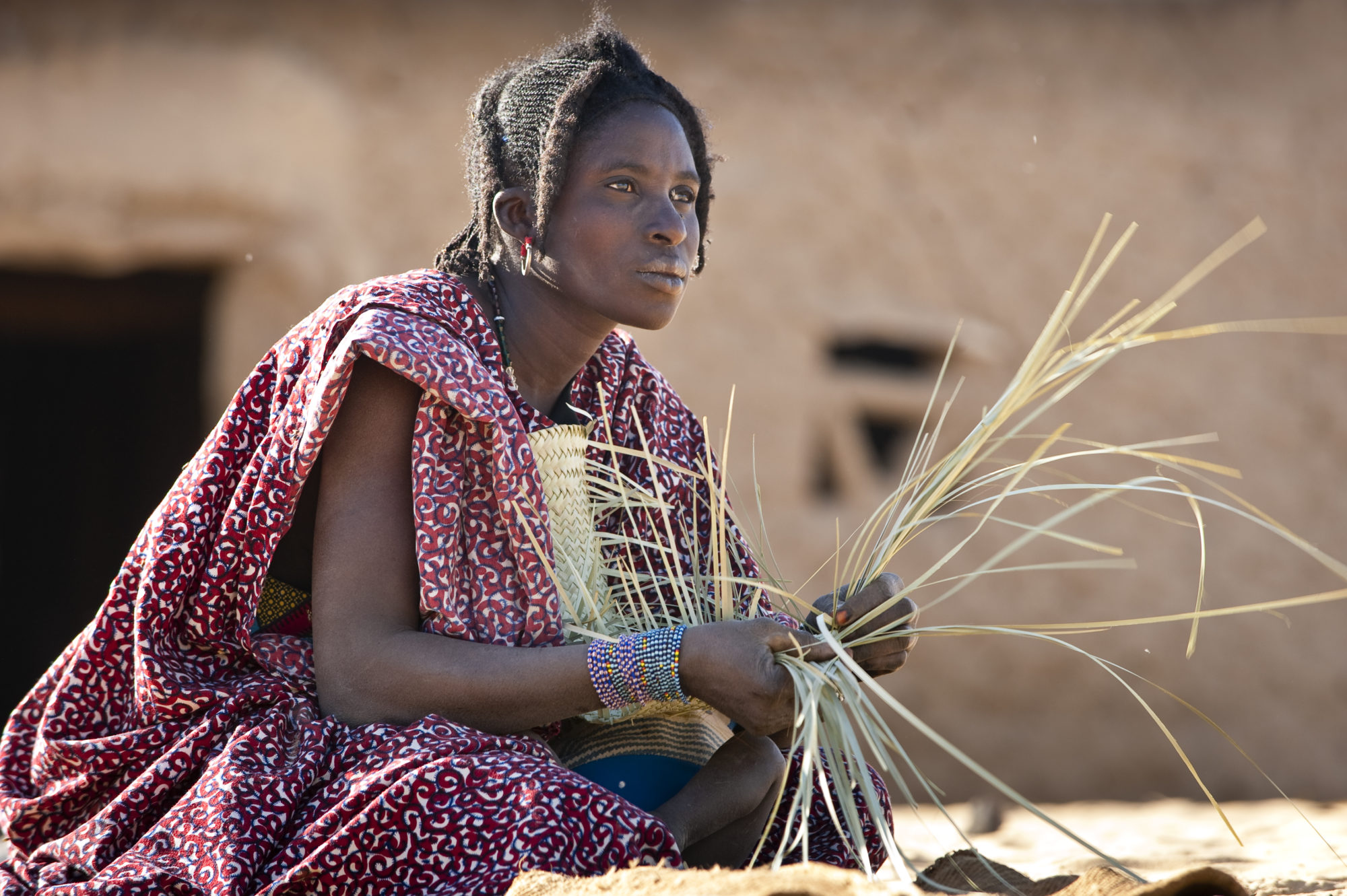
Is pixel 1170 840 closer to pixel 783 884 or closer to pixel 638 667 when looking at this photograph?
pixel 638 667

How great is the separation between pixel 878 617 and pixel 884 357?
12.4 ft

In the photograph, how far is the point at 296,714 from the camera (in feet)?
6.17

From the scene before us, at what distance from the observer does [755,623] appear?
1.75m

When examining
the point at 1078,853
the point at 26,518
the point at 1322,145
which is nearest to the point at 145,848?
the point at 1078,853

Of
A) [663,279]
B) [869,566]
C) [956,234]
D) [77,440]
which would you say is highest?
[956,234]

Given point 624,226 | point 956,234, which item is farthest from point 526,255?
point 956,234

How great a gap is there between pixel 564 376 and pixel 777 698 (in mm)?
799

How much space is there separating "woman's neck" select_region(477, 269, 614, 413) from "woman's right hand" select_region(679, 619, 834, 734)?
654mm

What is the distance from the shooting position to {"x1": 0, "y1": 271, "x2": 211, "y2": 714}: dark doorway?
19.0ft

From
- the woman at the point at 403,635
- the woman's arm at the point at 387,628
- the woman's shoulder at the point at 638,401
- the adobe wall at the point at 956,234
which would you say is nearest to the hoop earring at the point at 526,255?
the woman at the point at 403,635

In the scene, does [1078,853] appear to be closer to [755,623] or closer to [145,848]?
[755,623]

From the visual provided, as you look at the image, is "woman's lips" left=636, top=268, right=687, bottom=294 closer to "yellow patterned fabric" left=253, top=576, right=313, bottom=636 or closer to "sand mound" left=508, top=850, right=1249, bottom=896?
"yellow patterned fabric" left=253, top=576, right=313, bottom=636

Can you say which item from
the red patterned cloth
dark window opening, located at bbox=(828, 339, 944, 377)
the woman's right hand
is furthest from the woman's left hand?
dark window opening, located at bbox=(828, 339, 944, 377)

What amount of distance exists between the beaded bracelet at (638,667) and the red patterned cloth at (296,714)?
14 cm
